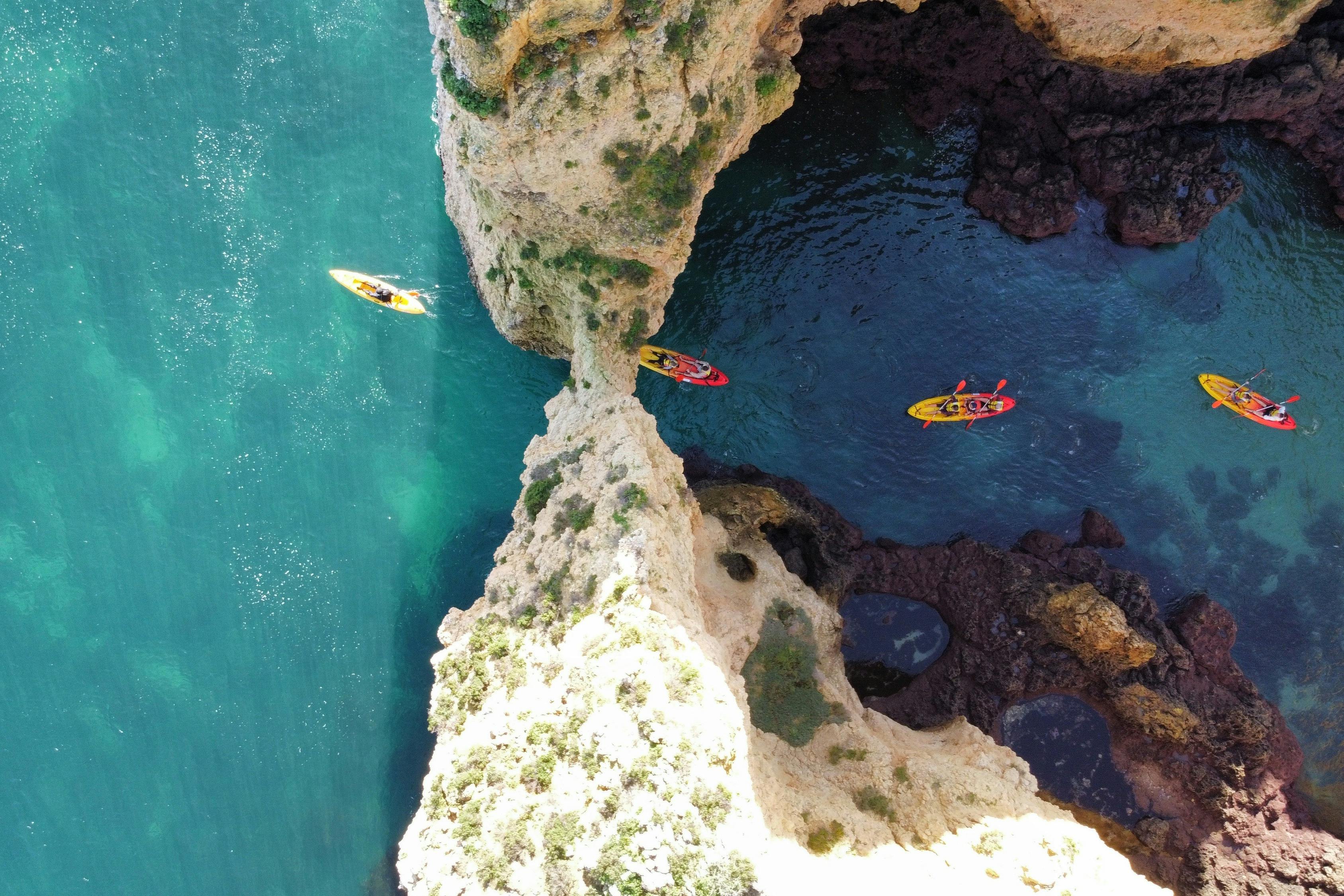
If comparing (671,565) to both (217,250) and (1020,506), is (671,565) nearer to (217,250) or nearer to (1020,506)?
(1020,506)

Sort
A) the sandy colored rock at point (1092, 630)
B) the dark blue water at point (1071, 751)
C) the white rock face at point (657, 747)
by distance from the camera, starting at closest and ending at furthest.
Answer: the white rock face at point (657, 747), the sandy colored rock at point (1092, 630), the dark blue water at point (1071, 751)

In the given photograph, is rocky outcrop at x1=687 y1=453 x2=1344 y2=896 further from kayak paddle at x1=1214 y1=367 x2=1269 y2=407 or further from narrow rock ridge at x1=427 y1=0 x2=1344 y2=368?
narrow rock ridge at x1=427 y1=0 x2=1344 y2=368

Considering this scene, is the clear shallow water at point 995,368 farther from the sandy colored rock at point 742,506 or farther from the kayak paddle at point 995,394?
the sandy colored rock at point 742,506

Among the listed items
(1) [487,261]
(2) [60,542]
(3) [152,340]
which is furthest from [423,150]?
(2) [60,542]

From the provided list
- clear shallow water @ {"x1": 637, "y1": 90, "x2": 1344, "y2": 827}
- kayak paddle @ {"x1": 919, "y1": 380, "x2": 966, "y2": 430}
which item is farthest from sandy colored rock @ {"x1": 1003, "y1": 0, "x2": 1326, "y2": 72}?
kayak paddle @ {"x1": 919, "y1": 380, "x2": 966, "y2": 430}

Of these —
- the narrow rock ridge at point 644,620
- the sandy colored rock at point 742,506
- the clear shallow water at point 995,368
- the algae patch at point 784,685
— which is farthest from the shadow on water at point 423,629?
the algae patch at point 784,685

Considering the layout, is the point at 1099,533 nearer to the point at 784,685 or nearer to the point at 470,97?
the point at 784,685
